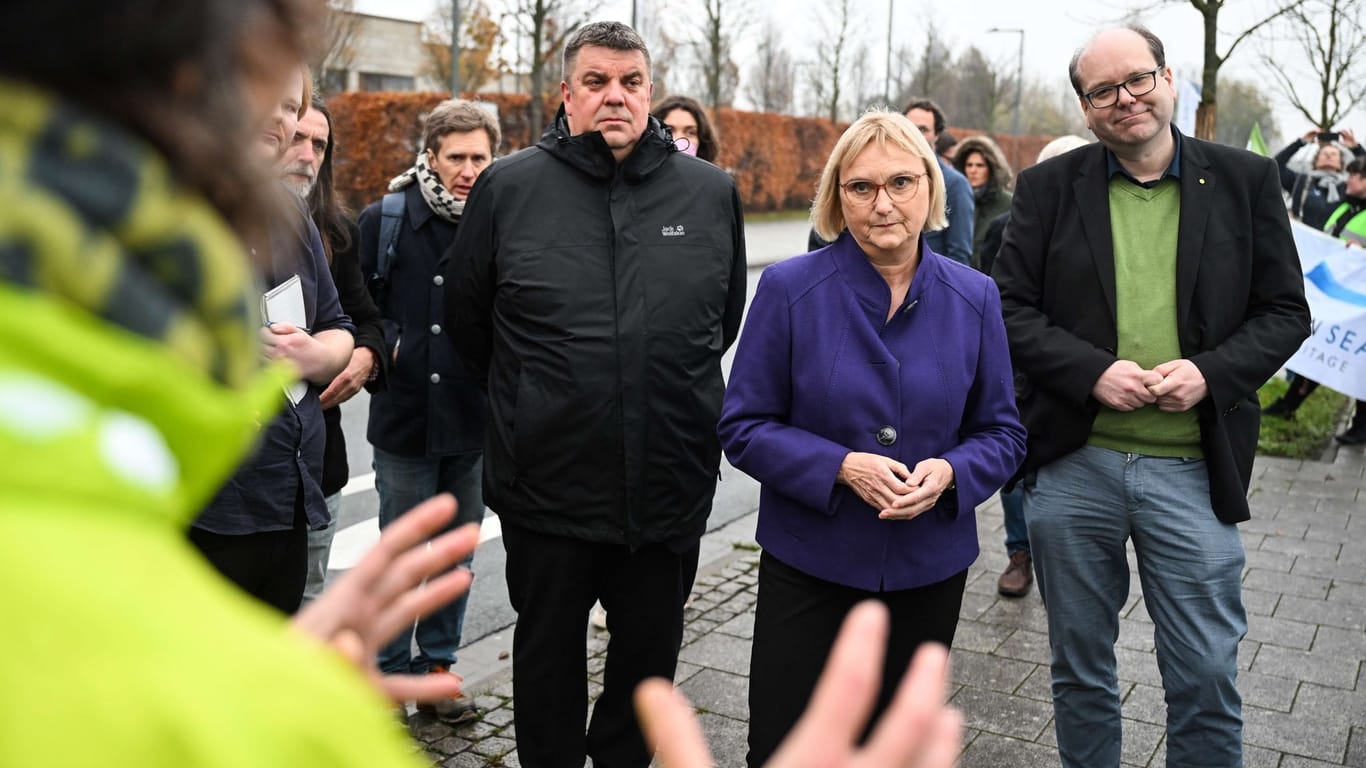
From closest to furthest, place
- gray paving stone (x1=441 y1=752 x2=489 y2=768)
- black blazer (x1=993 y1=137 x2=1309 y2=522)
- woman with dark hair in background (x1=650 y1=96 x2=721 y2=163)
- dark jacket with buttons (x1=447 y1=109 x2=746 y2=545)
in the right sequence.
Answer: black blazer (x1=993 y1=137 x2=1309 y2=522)
dark jacket with buttons (x1=447 y1=109 x2=746 y2=545)
gray paving stone (x1=441 y1=752 x2=489 y2=768)
woman with dark hair in background (x1=650 y1=96 x2=721 y2=163)

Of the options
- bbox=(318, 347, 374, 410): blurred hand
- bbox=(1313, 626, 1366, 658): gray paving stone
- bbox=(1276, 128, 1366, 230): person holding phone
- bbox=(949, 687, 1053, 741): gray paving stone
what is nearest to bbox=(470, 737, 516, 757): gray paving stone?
bbox=(318, 347, 374, 410): blurred hand

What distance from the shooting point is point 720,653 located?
5.37 m

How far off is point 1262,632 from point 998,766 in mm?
2059

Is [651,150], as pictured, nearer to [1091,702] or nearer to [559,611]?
[559,611]

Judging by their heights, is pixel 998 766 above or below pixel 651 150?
below

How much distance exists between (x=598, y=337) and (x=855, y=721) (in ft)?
9.64

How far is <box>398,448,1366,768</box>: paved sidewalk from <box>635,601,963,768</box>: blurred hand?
3.51 m

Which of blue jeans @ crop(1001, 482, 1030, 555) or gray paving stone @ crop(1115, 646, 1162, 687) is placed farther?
blue jeans @ crop(1001, 482, 1030, 555)

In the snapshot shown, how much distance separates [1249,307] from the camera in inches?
153

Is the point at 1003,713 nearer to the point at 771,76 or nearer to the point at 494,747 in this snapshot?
the point at 494,747

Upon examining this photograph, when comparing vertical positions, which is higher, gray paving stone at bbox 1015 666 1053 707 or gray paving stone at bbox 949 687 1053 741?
gray paving stone at bbox 949 687 1053 741

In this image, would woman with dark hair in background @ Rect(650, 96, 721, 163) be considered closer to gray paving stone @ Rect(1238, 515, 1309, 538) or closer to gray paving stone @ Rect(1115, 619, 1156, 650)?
gray paving stone @ Rect(1115, 619, 1156, 650)

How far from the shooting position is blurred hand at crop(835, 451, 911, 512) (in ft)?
10.9

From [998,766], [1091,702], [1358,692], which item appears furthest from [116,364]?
[1358,692]
